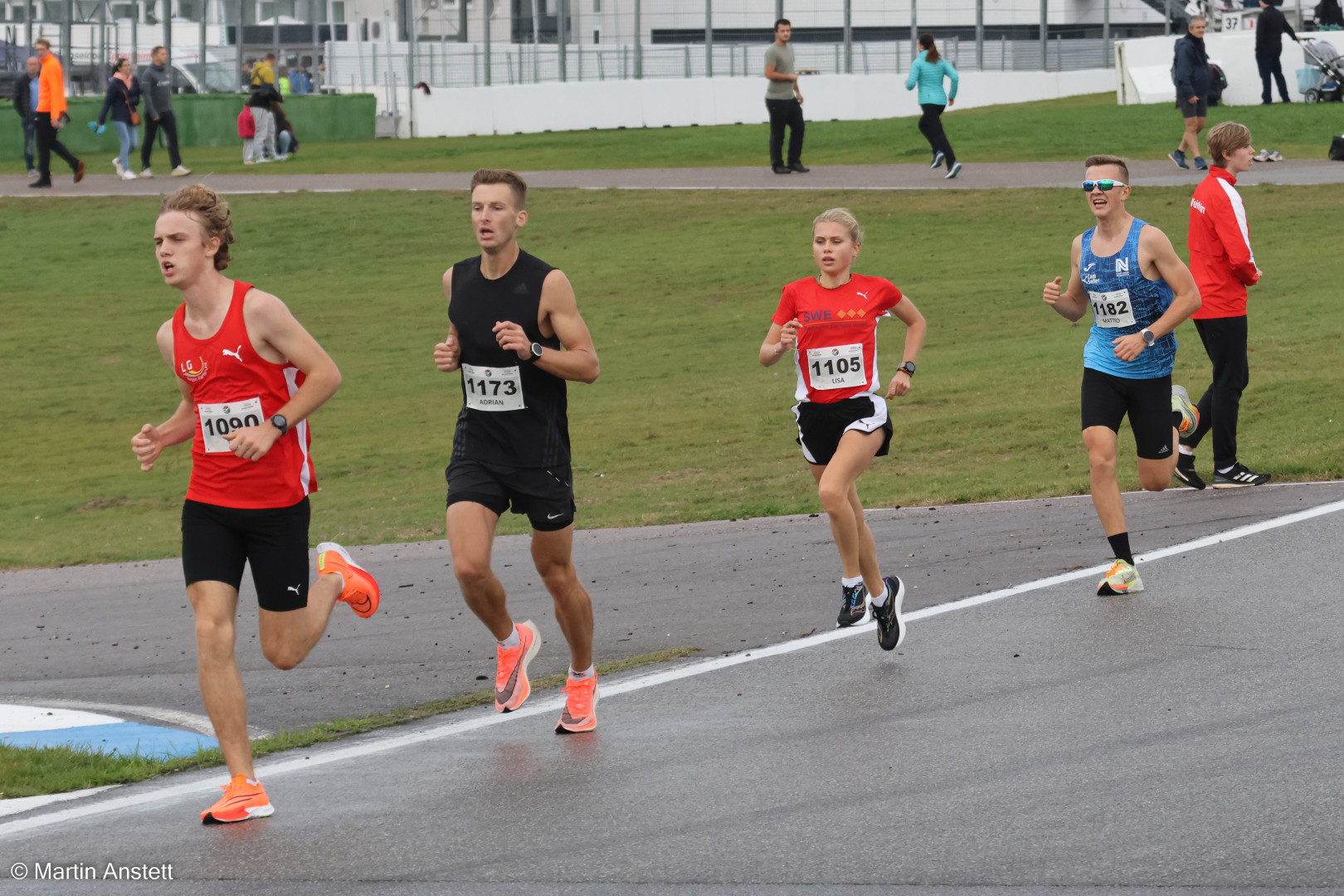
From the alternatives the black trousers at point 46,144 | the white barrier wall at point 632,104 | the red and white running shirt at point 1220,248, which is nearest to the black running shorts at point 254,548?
the red and white running shirt at point 1220,248

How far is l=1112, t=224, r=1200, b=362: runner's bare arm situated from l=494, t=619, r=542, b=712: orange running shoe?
3387mm

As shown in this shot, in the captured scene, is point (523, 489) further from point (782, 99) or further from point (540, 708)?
point (782, 99)

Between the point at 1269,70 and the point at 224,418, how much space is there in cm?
3143

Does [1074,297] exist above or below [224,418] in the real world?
above

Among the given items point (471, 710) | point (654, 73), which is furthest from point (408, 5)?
point (471, 710)

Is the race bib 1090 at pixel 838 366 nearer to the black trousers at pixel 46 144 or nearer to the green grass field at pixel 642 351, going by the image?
the green grass field at pixel 642 351

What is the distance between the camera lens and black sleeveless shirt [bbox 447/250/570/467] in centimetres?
667

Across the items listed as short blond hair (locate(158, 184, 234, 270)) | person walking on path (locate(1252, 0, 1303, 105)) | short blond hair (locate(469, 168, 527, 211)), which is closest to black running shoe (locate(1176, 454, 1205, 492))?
short blond hair (locate(469, 168, 527, 211))

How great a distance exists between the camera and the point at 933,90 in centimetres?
2617

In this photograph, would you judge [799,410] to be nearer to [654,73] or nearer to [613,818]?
[613,818]

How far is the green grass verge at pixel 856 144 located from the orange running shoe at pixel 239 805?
984 inches

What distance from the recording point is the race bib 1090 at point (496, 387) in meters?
6.68

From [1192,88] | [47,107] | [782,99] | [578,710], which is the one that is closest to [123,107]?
[47,107]

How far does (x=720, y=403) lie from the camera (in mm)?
16938
